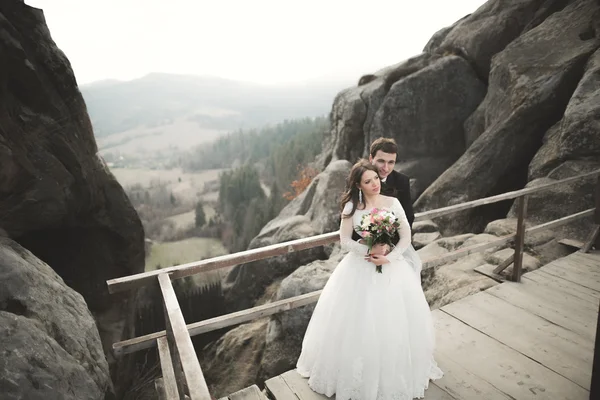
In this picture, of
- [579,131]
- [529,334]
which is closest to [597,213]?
[529,334]

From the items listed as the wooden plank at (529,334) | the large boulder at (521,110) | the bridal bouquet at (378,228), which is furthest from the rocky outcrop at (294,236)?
the bridal bouquet at (378,228)

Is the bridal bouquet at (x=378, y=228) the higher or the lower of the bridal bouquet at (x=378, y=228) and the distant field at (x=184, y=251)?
the higher

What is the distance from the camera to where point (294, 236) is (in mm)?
14766

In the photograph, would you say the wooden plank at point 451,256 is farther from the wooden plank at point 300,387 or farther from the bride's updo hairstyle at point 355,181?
the wooden plank at point 300,387

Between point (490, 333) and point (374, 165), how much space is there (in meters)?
2.36

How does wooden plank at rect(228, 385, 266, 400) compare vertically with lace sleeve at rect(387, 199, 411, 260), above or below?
below

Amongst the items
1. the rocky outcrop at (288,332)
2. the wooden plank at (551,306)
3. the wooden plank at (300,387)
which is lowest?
the rocky outcrop at (288,332)

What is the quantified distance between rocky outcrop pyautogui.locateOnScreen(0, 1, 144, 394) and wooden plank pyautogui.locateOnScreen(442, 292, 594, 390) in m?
6.89

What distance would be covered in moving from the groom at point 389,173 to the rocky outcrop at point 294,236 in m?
9.84

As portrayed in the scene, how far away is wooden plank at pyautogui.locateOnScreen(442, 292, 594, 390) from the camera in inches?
138

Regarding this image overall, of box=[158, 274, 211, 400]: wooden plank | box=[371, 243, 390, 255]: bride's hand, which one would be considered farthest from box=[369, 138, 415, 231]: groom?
box=[158, 274, 211, 400]: wooden plank

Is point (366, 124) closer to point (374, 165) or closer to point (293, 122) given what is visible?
point (374, 165)

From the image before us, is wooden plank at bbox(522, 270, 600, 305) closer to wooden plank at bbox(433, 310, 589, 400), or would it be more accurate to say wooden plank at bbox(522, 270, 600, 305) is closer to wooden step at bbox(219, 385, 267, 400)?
wooden plank at bbox(433, 310, 589, 400)

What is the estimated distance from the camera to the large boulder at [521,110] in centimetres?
991
